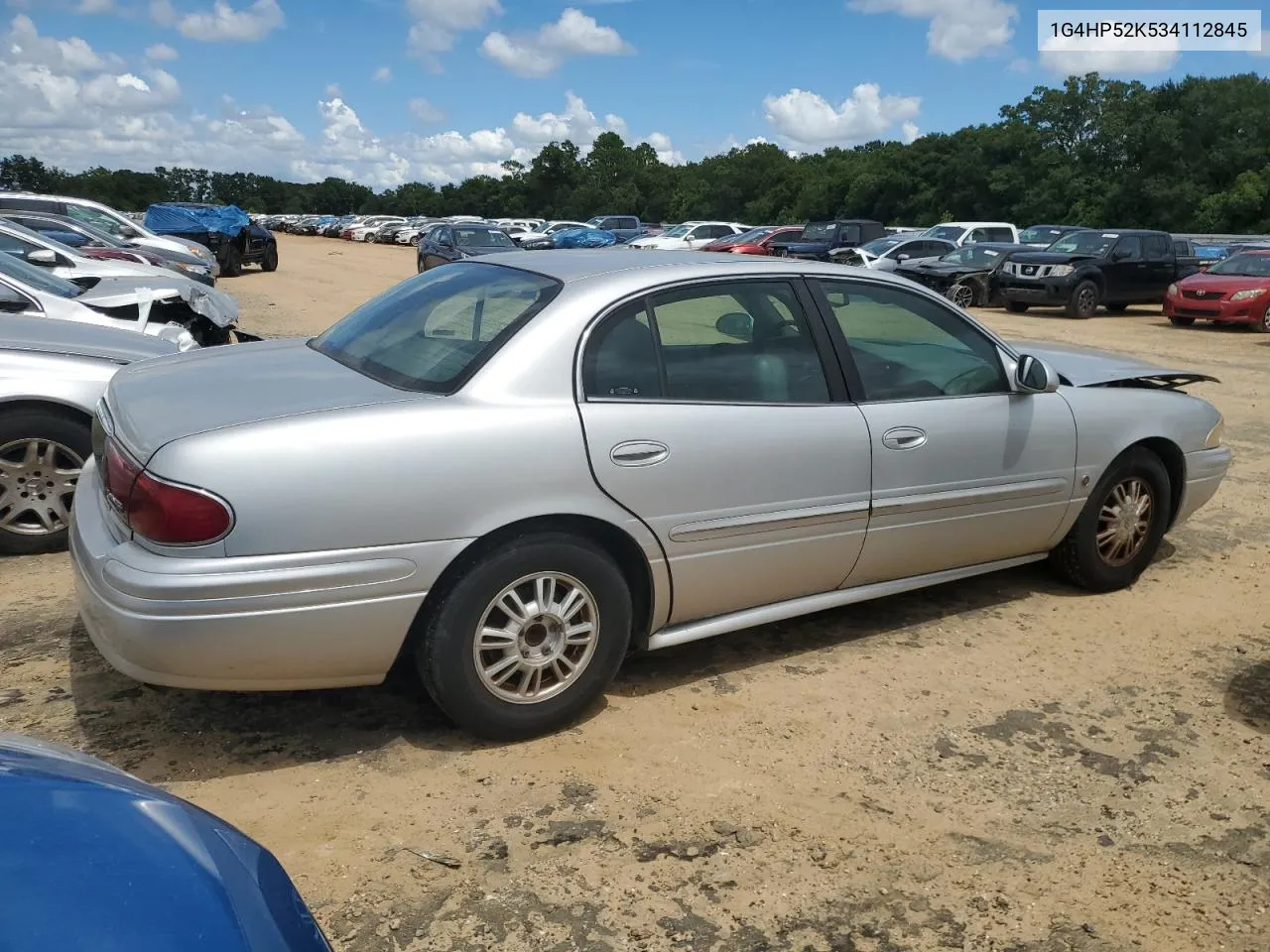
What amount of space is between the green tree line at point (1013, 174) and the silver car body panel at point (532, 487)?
4143 cm

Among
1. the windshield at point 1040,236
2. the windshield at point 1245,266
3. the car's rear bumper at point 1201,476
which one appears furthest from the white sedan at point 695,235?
the car's rear bumper at point 1201,476

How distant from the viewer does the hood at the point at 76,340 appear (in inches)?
209

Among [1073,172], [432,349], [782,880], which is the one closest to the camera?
A: [782,880]

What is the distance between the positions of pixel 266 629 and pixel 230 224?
27.1 meters

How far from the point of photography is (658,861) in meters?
2.92

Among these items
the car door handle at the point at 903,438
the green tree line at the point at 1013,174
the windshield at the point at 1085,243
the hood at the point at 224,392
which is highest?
the green tree line at the point at 1013,174

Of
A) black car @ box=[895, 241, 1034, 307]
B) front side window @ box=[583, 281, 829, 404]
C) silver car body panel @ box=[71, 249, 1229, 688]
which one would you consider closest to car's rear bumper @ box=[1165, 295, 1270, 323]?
black car @ box=[895, 241, 1034, 307]

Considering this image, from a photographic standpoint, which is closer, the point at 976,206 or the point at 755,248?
the point at 755,248

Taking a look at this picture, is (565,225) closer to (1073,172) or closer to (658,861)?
(1073,172)

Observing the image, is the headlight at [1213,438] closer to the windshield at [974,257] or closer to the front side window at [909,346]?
the front side window at [909,346]

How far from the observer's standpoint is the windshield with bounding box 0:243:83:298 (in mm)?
7322

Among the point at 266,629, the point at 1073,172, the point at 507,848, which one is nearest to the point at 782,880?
the point at 507,848

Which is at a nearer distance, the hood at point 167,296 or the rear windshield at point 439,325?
the rear windshield at point 439,325

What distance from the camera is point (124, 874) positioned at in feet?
4.97
